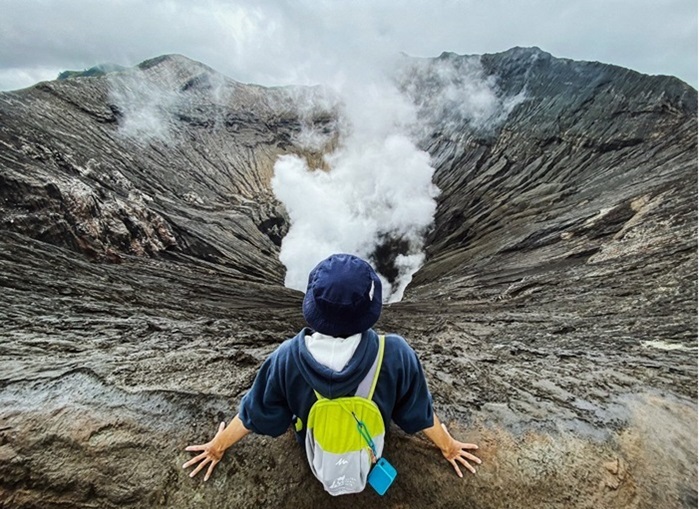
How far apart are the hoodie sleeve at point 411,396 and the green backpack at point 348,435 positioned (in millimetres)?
181

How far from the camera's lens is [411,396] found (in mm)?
2119

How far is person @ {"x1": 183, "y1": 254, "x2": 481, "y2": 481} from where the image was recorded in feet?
5.56

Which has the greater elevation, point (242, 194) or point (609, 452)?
point (242, 194)

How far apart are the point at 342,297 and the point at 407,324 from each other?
24.7ft

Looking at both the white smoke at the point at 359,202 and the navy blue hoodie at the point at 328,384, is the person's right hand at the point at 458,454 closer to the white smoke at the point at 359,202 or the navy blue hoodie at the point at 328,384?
the navy blue hoodie at the point at 328,384

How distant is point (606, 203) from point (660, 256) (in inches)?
306

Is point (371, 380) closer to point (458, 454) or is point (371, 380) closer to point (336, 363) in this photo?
point (336, 363)

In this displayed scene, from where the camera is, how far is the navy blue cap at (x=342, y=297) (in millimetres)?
1661

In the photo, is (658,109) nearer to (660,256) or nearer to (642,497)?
(660,256)

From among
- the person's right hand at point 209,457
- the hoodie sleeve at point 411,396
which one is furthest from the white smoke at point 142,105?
the hoodie sleeve at point 411,396

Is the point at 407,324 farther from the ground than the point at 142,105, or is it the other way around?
the point at 142,105

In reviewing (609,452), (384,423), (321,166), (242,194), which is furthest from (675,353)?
(321,166)

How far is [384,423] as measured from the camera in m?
2.07

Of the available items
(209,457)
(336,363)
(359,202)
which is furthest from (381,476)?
(359,202)
